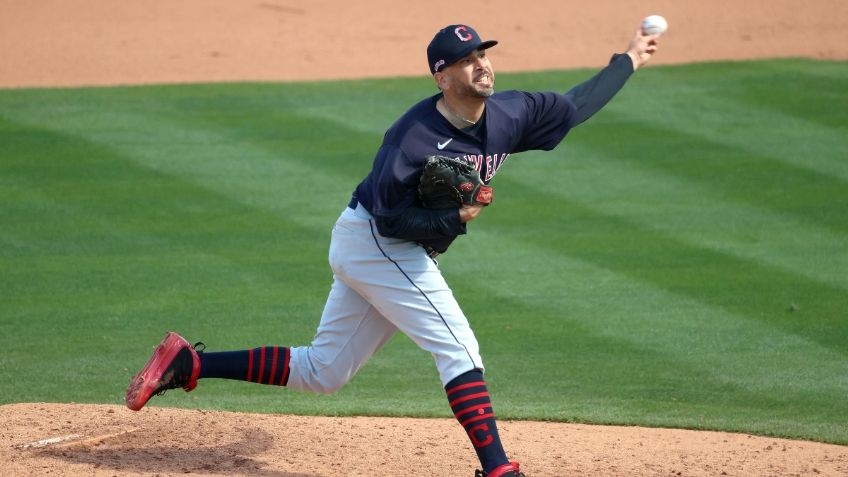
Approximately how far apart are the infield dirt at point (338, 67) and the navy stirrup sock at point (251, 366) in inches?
14.1

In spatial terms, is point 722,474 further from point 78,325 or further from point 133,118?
point 133,118

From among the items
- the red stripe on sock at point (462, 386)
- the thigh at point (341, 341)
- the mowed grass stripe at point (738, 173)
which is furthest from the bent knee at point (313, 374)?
the mowed grass stripe at point (738, 173)

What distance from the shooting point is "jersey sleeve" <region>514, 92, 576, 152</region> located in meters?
4.90


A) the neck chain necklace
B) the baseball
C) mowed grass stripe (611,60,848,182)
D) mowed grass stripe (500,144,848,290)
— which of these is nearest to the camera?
the neck chain necklace

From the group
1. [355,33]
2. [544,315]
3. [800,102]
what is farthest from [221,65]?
[544,315]

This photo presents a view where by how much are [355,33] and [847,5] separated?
634 centimetres

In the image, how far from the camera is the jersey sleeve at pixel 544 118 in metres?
4.90

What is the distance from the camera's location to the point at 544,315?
7438 mm

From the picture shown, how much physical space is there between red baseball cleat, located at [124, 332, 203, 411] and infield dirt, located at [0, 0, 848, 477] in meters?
0.30

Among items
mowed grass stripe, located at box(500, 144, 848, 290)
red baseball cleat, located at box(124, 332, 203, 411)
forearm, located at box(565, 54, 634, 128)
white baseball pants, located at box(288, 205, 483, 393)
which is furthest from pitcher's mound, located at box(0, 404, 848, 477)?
mowed grass stripe, located at box(500, 144, 848, 290)

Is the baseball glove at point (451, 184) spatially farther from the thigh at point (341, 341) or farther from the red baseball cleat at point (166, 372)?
the red baseball cleat at point (166, 372)

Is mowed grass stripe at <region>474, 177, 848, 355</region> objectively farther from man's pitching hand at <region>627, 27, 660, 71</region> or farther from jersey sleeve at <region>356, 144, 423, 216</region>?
jersey sleeve at <region>356, 144, 423, 216</region>

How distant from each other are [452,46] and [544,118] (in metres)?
0.51

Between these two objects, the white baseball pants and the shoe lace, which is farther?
the shoe lace
